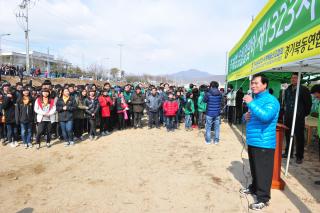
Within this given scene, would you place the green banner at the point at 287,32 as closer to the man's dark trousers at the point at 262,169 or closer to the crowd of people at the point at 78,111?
the man's dark trousers at the point at 262,169

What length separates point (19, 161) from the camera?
18.0 feet

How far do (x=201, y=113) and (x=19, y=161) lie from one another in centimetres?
659

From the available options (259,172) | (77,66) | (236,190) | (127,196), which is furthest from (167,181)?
(77,66)

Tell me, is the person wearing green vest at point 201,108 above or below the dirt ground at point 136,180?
above

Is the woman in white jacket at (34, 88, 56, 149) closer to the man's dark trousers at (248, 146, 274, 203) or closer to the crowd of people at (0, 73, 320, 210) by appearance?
the crowd of people at (0, 73, 320, 210)

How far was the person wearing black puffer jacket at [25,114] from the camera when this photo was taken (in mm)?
6372

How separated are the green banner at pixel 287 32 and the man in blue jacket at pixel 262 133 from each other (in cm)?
76

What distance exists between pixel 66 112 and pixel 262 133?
537 cm

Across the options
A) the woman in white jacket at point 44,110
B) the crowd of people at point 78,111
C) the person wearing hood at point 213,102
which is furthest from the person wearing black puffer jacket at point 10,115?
the person wearing hood at point 213,102

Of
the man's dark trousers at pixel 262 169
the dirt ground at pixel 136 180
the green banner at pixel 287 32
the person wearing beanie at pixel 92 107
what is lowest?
the dirt ground at pixel 136 180

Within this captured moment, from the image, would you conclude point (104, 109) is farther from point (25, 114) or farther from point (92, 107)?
point (25, 114)

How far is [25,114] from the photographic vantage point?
636 centimetres

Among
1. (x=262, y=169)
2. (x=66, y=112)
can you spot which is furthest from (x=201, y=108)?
(x=262, y=169)

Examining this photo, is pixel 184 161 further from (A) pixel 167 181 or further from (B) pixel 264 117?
(B) pixel 264 117
